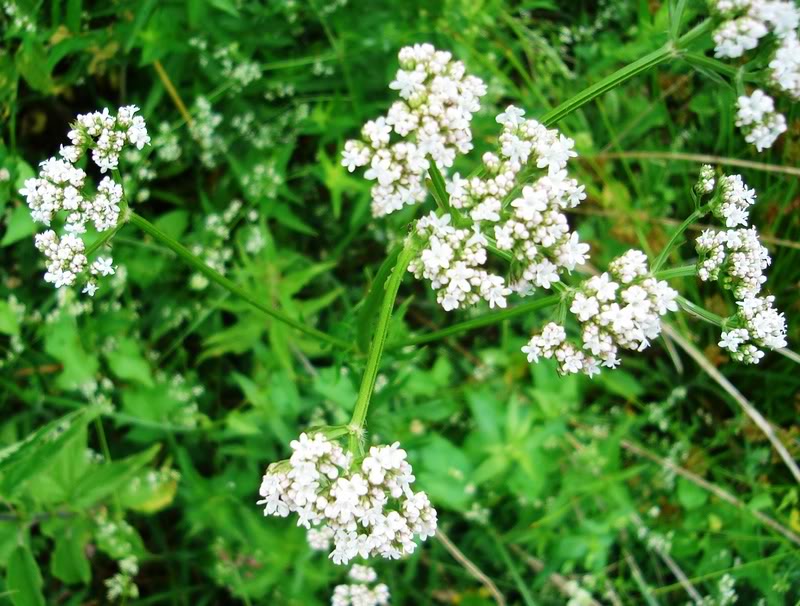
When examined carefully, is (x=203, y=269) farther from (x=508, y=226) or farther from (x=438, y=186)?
(x=508, y=226)

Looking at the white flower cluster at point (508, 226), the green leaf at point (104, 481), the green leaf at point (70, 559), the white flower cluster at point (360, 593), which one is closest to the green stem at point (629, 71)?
the white flower cluster at point (508, 226)

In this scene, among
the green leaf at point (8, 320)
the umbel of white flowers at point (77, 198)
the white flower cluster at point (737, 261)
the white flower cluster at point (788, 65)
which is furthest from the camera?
the green leaf at point (8, 320)

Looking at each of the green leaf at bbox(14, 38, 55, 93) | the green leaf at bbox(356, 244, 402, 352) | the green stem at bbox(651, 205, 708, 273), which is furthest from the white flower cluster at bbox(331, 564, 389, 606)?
the green leaf at bbox(14, 38, 55, 93)

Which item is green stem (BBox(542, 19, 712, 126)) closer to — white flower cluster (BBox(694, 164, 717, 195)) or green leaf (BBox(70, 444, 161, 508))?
white flower cluster (BBox(694, 164, 717, 195))

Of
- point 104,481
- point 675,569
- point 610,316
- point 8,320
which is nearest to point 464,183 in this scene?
point 610,316

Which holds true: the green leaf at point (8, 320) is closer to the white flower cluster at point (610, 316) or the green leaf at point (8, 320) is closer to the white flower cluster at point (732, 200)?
the white flower cluster at point (610, 316)

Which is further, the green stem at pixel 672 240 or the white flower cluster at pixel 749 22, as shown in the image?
the green stem at pixel 672 240

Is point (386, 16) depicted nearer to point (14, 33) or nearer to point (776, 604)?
point (14, 33)
